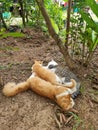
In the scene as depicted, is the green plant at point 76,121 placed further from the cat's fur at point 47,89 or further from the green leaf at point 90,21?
the green leaf at point 90,21

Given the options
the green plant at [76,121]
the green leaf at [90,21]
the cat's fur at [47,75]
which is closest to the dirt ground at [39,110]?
the green plant at [76,121]

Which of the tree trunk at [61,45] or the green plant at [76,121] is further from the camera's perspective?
the tree trunk at [61,45]

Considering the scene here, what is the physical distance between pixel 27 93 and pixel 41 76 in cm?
14

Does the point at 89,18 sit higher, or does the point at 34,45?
the point at 89,18

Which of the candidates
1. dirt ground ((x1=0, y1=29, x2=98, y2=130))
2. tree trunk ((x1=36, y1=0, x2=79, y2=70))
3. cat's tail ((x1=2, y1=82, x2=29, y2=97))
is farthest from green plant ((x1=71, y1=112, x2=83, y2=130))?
tree trunk ((x1=36, y1=0, x2=79, y2=70))

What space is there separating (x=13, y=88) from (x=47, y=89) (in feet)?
0.72

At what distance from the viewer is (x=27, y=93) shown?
165 cm

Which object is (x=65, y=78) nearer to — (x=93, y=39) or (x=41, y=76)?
(x=41, y=76)

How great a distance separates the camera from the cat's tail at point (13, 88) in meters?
1.60

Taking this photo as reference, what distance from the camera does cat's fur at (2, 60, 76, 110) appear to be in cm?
152

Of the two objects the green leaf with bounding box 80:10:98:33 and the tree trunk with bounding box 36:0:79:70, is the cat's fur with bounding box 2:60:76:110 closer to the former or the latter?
the tree trunk with bounding box 36:0:79:70

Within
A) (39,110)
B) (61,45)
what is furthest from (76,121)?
(61,45)

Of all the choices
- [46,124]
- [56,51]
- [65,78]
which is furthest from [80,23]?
[46,124]

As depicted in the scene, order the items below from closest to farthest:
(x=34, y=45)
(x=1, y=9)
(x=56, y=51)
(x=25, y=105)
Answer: (x=25, y=105) < (x=56, y=51) < (x=34, y=45) < (x=1, y=9)
